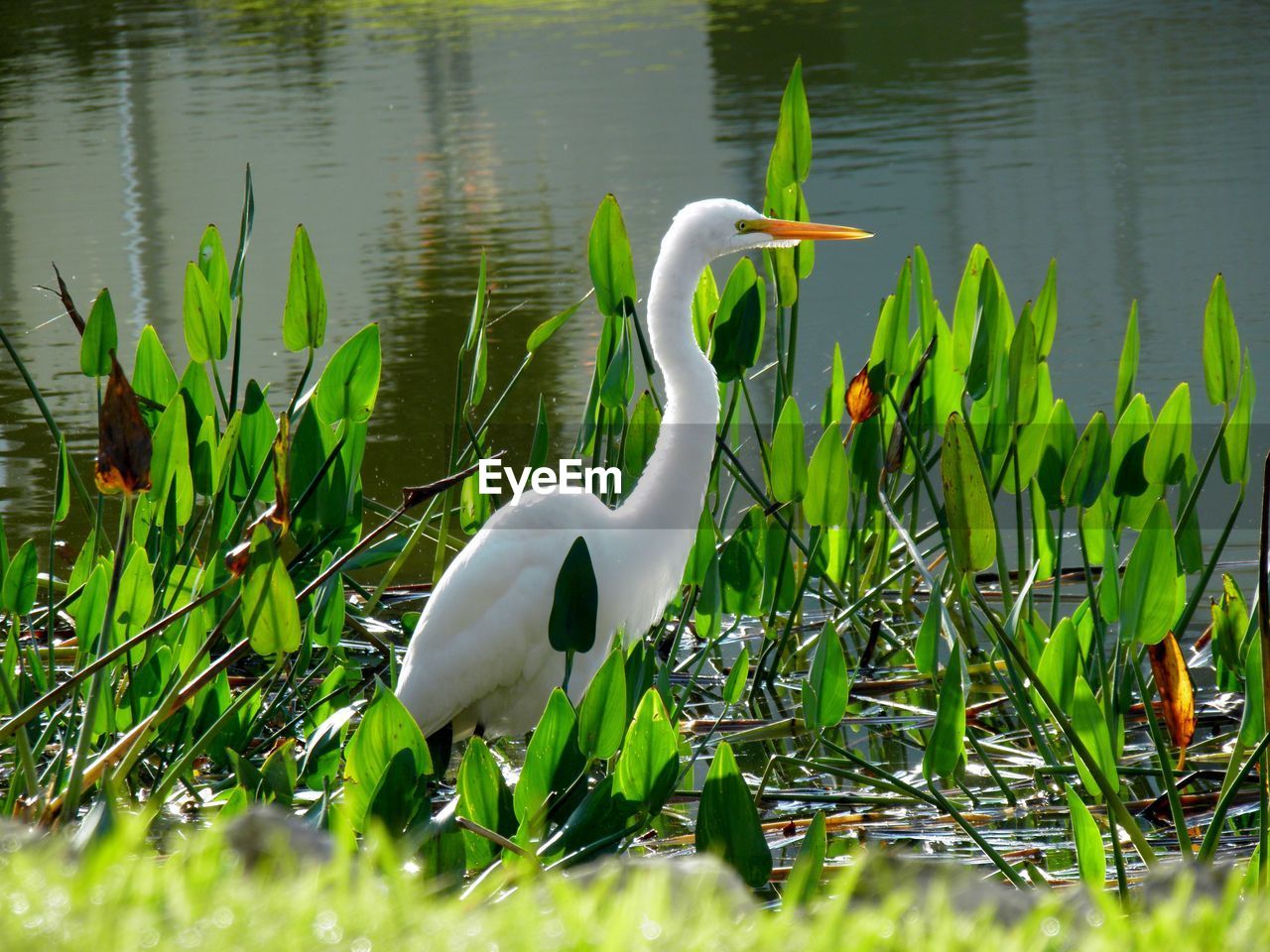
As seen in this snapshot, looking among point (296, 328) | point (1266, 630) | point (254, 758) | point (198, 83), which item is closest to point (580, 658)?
point (254, 758)

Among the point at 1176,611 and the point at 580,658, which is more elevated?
the point at 1176,611

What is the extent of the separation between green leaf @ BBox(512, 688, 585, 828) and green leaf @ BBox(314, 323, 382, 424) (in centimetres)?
80

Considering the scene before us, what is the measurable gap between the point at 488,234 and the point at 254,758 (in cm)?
501

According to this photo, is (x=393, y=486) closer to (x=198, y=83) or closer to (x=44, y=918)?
(x=44, y=918)

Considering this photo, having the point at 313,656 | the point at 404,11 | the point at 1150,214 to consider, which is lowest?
the point at 313,656

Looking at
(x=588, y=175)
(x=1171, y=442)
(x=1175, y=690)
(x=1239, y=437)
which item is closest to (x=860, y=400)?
(x=1171, y=442)

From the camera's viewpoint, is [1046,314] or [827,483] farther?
[1046,314]

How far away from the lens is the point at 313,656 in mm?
3330

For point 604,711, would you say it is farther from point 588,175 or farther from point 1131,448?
point 588,175

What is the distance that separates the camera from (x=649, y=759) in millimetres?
1741

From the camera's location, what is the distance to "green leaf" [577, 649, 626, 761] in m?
1.77

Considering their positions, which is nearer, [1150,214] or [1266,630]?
[1266,630]

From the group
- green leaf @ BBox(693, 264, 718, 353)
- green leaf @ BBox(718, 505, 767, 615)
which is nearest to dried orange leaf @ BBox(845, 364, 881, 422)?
green leaf @ BBox(718, 505, 767, 615)

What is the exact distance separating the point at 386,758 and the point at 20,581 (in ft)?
2.92
